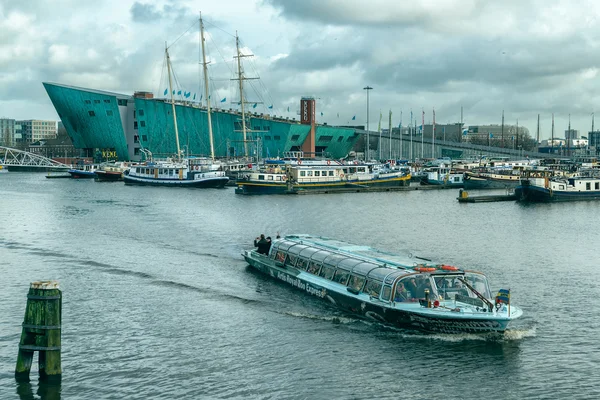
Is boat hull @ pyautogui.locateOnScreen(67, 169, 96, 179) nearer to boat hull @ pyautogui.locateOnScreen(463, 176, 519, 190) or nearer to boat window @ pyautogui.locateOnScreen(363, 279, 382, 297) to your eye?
boat hull @ pyautogui.locateOnScreen(463, 176, 519, 190)

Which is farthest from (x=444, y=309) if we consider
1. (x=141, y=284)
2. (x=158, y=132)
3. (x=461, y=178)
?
(x=158, y=132)

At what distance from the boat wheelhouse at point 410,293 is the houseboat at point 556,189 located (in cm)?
6526

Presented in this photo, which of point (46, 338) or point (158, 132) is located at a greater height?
point (158, 132)

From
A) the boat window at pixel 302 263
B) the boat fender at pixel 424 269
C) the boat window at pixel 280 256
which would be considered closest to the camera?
the boat fender at pixel 424 269

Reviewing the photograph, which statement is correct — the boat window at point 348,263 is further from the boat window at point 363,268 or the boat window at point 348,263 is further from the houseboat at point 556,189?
the houseboat at point 556,189

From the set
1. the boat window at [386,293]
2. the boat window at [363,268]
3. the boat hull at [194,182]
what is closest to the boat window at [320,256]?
the boat window at [363,268]

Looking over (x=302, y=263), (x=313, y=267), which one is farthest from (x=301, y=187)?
(x=313, y=267)

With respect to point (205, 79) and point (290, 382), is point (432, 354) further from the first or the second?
point (205, 79)

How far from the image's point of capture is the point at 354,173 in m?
118

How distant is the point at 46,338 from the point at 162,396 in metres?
4.15

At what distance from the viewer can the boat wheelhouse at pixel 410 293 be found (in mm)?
29250

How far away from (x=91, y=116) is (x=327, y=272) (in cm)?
16555

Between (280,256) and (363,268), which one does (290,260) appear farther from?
(363,268)

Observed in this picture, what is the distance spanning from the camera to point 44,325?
2350cm
